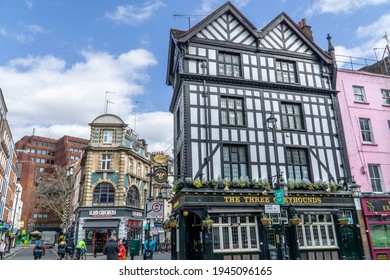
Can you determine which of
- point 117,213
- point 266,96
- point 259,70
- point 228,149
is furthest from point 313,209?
point 117,213

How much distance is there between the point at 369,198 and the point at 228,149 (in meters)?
8.20

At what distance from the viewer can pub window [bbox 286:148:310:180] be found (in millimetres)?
16875

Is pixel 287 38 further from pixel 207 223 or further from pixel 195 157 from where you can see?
pixel 207 223

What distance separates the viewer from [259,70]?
1814 centimetres

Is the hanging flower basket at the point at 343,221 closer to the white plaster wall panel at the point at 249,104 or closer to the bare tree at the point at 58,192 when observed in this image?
the white plaster wall panel at the point at 249,104

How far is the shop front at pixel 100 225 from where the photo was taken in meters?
28.6

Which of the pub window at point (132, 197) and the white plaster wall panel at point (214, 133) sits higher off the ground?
the white plaster wall panel at point (214, 133)

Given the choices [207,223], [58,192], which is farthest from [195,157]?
[58,192]

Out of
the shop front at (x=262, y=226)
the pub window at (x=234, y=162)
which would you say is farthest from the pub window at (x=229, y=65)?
the shop front at (x=262, y=226)

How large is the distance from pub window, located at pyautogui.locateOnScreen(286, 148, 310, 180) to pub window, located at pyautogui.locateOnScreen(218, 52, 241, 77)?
5.32 metres

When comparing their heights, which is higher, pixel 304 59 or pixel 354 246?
pixel 304 59

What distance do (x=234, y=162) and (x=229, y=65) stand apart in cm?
572

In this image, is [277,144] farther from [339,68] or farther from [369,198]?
[339,68]

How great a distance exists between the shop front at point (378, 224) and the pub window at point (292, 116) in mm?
5353
